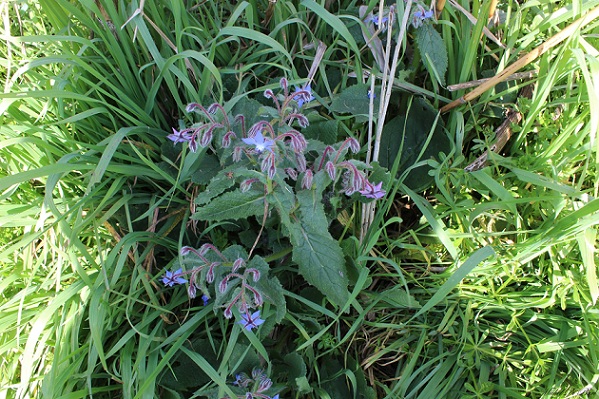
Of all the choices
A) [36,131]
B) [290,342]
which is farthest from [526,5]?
[36,131]

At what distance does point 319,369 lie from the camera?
4.96 ft

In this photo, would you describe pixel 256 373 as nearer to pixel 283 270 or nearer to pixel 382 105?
pixel 283 270

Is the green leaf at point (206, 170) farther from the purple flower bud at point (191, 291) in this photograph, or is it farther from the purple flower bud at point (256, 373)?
the purple flower bud at point (256, 373)

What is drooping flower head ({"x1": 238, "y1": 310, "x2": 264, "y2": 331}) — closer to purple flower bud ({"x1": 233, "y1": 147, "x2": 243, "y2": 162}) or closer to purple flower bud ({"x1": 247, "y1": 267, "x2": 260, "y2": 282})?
purple flower bud ({"x1": 247, "y1": 267, "x2": 260, "y2": 282})

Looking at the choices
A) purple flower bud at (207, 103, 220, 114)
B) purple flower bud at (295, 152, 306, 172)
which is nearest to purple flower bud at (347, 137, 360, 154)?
purple flower bud at (295, 152, 306, 172)

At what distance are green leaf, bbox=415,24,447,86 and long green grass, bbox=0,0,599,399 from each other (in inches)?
2.5

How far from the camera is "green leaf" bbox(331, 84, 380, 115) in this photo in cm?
148

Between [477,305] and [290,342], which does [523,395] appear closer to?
[477,305]

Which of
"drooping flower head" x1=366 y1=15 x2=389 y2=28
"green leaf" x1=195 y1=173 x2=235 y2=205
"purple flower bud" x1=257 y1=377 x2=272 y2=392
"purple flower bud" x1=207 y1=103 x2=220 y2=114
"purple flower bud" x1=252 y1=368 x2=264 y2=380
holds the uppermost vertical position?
"drooping flower head" x1=366 y1=15 x2=389 y2=28

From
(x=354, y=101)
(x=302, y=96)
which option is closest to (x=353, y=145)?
(x=302, y=96)

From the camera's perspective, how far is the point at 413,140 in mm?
1586

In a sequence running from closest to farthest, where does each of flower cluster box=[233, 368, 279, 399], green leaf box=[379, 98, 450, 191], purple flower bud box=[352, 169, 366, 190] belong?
1. purple flower bud box=[352, 169, 366, 190]
2. flower cluster box=[233, 368, 279, 399]
3. green leaf box=[379, 98, 450, 191]

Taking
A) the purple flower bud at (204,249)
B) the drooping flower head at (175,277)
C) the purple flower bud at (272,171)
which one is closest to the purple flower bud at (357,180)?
the purple flower bud at (272,171)

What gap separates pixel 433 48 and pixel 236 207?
0.81 meters
